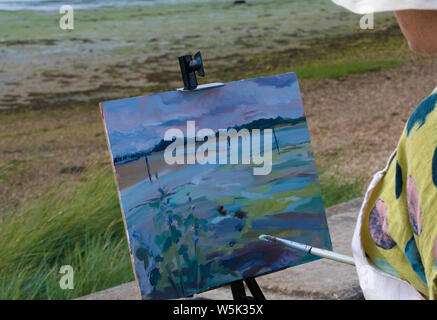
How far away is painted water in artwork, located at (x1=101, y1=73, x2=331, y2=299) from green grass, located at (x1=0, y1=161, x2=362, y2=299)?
1.39 m

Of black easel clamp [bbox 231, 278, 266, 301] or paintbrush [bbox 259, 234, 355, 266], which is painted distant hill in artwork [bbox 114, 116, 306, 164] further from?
black easel clamp [bbox 231, 278, 266, 301]

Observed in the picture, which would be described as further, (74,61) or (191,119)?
(74,61)

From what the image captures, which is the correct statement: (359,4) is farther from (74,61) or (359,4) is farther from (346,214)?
(74,61)

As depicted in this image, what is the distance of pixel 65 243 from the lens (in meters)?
2.96

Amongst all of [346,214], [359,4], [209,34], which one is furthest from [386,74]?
[359,4]

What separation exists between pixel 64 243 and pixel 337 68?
2.68 m

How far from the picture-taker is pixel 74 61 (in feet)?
11.8

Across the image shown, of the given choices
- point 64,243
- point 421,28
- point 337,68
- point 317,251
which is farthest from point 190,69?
point 337,68

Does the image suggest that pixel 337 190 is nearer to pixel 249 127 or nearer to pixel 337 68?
pixel 337 68

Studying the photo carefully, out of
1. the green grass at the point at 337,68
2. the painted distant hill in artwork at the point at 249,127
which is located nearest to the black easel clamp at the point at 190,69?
the painted distant hill in artwork at the point at 249,127

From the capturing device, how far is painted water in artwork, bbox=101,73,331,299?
4.96ft

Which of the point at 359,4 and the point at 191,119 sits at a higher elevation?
the point at 359,4
